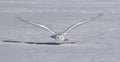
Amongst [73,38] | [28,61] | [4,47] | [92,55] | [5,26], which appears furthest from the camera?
[5,26]

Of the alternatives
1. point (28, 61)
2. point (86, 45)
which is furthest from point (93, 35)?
point (28, 61)

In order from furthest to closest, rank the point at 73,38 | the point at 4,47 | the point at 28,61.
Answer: the point at 73,38 → the point at 4,47 → the point at 28,61

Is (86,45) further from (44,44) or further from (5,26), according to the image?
(5,26)

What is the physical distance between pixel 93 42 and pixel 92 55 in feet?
11.6

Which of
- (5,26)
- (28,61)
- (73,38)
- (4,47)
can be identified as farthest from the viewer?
(5,26)

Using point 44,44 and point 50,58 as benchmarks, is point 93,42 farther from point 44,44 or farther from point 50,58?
point 50,58

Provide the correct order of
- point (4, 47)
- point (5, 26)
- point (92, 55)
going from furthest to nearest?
point (5, 26)
point (4, 47)
point (92, 55)

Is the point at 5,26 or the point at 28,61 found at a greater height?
the point at 28,61

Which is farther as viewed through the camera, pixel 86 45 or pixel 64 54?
pixel 86 45

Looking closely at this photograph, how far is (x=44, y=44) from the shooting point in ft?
93.8

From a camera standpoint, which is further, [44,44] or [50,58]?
[44,44]

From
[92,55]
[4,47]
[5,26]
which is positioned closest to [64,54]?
[92,55]

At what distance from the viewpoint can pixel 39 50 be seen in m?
27.1

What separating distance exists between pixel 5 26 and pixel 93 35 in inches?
253
